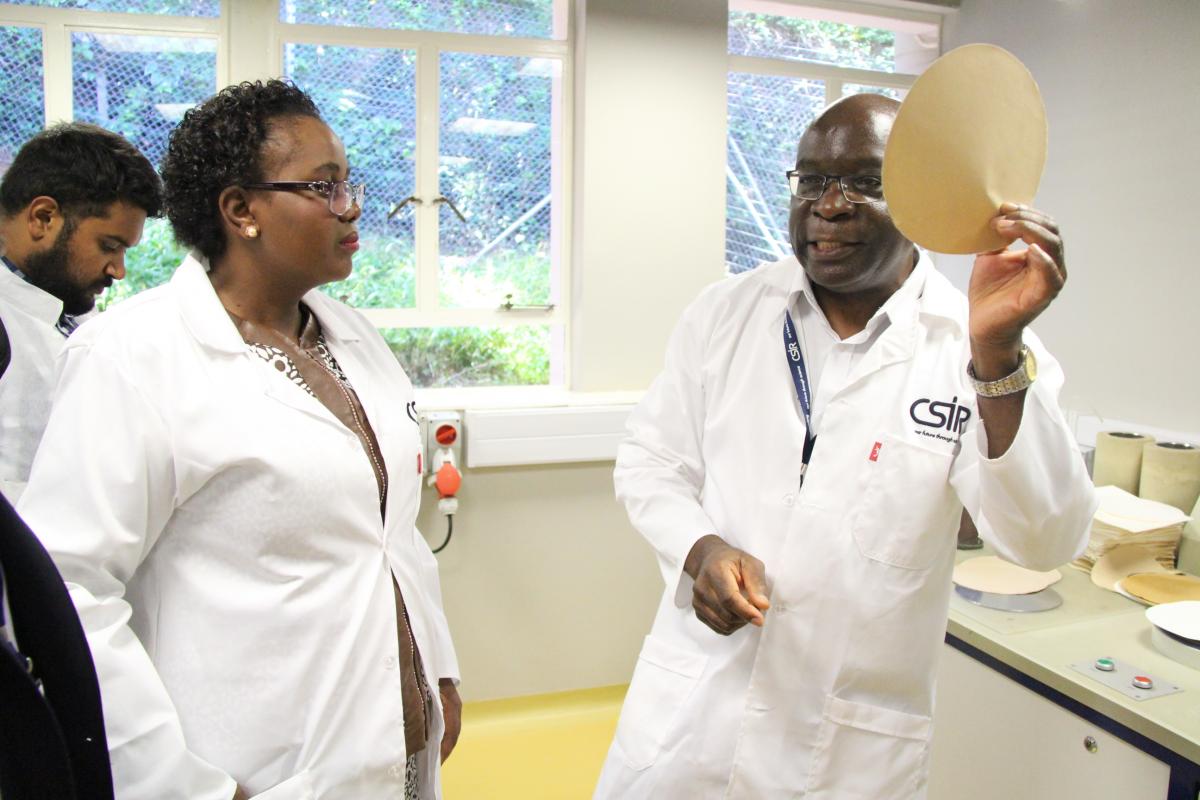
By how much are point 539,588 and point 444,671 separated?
4.93 feet

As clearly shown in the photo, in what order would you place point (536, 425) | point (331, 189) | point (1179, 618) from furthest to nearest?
point (536, 425) → point (1179, 618) → point (331, 189)

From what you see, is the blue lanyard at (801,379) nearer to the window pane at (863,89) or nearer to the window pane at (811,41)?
the window pane at (811,41)

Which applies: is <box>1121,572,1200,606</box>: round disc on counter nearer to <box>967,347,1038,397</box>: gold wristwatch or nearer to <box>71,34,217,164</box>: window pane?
<box>967,347,1038,397</box>: gold wristwatch

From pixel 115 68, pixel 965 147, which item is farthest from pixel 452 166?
pixel 965 147

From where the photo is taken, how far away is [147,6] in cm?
251

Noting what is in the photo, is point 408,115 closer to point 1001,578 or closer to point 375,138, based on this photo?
point 375,138

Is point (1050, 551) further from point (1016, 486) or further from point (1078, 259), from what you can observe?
point (1078, 259)

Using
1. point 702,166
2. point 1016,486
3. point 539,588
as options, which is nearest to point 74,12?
point 702,166

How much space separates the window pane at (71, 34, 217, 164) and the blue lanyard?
2.17 m

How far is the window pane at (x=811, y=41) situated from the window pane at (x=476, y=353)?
1.33 m

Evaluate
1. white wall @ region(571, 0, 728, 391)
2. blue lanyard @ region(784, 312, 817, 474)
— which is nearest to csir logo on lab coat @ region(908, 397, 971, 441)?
blue lanyard @ region(784, 312, 817, 474)

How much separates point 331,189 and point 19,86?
6.35ft

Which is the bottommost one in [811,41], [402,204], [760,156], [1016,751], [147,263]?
[1016,751]

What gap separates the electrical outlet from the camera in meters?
2.59
